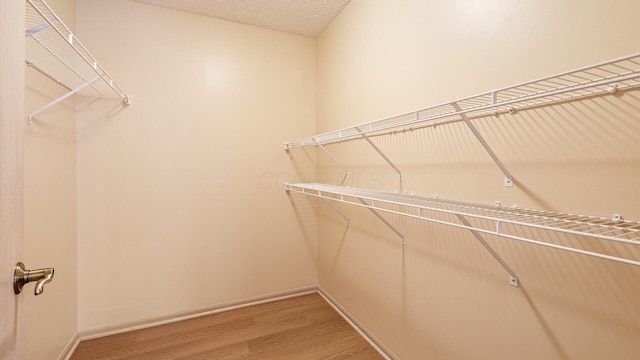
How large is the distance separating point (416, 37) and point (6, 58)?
1458 millimetres

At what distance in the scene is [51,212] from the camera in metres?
1.47

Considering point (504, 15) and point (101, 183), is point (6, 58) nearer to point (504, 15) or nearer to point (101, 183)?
point (504, 15)

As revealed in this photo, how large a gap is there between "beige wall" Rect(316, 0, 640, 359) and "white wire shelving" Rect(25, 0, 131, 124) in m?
1.43

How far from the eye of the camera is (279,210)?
2.37m

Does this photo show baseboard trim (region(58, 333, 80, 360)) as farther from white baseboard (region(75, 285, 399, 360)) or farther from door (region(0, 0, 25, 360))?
door (region(0, 0, 25, 360))

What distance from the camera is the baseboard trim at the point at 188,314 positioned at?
1.83m

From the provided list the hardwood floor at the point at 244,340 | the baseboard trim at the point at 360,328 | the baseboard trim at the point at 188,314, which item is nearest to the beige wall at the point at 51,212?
the baseboard trim at the point at 188,314

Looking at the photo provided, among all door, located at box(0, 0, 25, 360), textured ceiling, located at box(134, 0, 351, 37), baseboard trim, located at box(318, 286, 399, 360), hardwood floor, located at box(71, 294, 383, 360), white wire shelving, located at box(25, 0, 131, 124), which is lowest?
hardwood floor, located at box(71, 294, 383, 360)

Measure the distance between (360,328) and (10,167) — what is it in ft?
6.37

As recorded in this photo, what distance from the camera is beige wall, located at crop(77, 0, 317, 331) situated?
182cm

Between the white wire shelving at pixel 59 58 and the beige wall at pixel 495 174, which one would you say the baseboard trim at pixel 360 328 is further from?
the white wire shelving at pixel 59 58

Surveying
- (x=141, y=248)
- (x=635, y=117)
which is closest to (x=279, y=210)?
(x=141, y=248)

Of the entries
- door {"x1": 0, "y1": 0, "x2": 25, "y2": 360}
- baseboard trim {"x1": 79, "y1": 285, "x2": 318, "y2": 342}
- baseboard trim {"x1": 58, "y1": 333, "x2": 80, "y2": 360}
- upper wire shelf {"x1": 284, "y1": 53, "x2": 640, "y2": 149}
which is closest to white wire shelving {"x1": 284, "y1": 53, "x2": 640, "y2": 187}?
upper wire shelf {"x1": 284, "y1": 53, "x2": 640, "y2": 149}

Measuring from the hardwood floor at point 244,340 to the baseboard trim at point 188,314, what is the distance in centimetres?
4
